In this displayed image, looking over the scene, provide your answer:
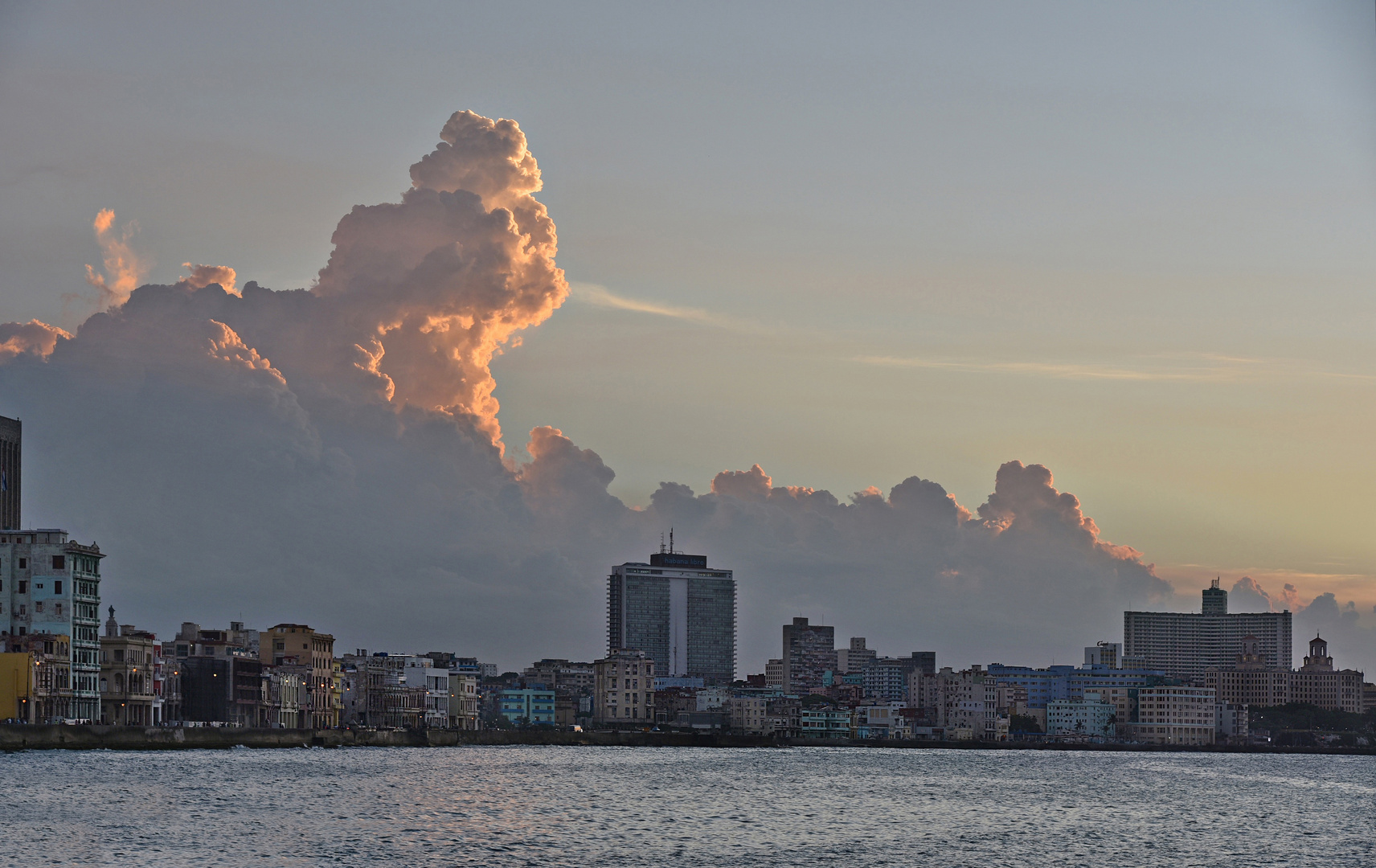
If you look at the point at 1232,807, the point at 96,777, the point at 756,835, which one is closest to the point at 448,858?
the point at 756,835

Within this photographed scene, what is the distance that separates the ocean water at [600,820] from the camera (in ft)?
280

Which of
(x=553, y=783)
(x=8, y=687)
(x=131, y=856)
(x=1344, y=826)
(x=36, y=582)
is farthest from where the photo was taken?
(x=36, y=582)

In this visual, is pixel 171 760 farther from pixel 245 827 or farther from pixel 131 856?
pixel 131 856

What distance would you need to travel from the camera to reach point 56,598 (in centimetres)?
18750

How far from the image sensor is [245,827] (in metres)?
93.6

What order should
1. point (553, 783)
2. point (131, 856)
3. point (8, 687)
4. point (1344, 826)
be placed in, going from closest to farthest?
point (131, 856) < point (1344, 826) < point (553, 783) < point (8, 687)

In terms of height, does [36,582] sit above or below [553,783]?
above

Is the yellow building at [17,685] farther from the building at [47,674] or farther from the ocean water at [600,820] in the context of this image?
the ocean water at [600,820]

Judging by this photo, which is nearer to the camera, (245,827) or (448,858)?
(448,858)

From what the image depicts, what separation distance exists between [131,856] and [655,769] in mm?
117179

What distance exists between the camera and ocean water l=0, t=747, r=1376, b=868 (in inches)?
3359

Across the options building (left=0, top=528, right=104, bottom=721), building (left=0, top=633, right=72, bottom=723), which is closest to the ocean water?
building (left=0, top=633, right=72, bottom=723)

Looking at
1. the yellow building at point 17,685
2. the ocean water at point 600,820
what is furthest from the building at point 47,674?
the ocean water at point 600,820

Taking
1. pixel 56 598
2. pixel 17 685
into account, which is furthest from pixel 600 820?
pixel 56 598
